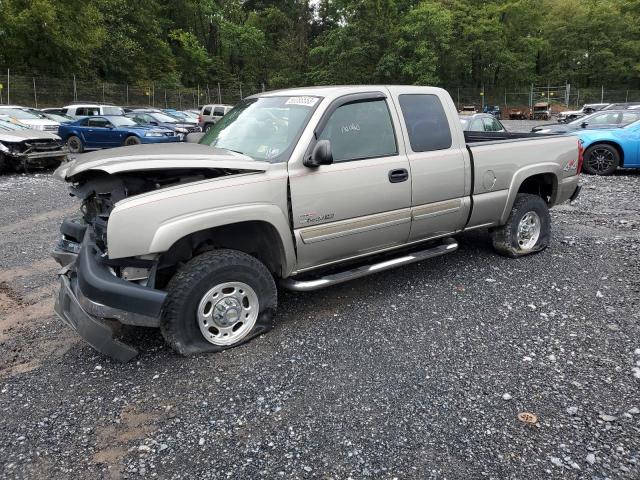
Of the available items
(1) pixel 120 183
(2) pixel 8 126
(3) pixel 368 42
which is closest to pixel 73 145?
(2) pixel 8 126

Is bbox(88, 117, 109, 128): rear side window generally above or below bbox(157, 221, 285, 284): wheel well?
above

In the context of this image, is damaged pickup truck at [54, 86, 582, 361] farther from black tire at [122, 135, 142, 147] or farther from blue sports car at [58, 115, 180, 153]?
blue sports car at [58, 115, 180, 153]

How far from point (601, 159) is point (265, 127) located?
10524mm

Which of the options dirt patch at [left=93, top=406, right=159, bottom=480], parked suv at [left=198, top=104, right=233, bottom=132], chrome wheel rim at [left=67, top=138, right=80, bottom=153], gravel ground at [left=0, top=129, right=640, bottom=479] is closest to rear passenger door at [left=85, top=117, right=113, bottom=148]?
chrome wheel rim at [left=67, top=138, right=80, bottom=153]

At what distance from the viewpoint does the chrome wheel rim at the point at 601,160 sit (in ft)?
38.5

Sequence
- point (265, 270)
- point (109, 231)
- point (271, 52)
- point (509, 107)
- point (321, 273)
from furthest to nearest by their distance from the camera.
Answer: point (271, 52) < point (509, 107) < point (321, 273) < point (265, 270) < point (109, 231)

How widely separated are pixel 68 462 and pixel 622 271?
18.0ft

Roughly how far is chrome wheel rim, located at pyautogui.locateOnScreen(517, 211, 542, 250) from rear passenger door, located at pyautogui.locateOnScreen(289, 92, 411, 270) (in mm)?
1946

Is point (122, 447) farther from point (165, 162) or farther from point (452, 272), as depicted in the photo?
point (452, 272)

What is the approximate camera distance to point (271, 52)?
59.8 meters

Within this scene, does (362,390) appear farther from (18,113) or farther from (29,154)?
(18,113)

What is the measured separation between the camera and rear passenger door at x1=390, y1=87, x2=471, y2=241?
180 inches

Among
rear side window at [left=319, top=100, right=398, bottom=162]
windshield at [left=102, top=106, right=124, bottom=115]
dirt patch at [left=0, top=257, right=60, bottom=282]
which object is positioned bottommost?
dirt patch at [left=0, top=257, right=60, bottom=282]

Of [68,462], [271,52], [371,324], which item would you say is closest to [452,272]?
[371,324]
